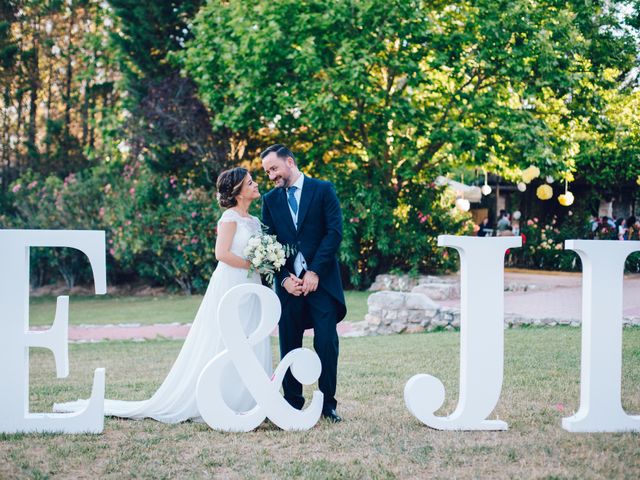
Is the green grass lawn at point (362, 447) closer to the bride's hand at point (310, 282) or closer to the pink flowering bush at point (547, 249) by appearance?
the bride's hand at point (310, 282)

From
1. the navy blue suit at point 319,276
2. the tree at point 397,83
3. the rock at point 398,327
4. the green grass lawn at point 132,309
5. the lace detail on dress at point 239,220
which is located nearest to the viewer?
the navy blue suit at point 319,276

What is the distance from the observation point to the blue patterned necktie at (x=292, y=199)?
17.0 ft

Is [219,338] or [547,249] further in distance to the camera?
[547,249]

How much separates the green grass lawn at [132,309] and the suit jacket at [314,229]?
302 inches

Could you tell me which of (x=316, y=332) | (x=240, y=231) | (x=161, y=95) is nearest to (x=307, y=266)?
(x=316, y=332)

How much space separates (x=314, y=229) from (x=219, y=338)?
44.1 inches

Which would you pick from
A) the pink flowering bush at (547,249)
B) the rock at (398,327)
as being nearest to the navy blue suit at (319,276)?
the rock at (398,327)

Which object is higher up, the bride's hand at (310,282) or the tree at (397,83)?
the tree at (397,83)

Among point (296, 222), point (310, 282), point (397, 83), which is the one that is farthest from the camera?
point (397, 83)

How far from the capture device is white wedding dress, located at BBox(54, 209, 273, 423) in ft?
16.7

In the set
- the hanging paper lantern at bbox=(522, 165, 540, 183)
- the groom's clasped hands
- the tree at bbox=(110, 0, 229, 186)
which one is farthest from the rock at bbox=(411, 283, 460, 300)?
the groom's clasped hands

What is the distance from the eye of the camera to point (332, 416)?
5.04 m

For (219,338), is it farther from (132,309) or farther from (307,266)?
(132,309)

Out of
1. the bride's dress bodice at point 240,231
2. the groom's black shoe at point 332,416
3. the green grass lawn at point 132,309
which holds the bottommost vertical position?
the green grass lawn at point 132,309
